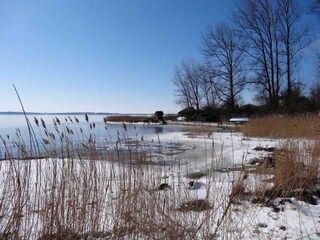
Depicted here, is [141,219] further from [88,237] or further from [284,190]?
[284,190]

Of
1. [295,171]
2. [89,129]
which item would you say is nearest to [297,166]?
[295,171]

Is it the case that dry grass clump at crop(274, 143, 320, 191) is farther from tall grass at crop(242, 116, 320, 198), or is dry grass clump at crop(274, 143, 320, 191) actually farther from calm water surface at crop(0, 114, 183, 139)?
calm water surface at crop(0, 114, 183, 139)

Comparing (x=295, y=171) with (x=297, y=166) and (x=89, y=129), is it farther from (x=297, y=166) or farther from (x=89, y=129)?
(x=89, y=129)

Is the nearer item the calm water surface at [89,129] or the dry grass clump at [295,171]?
the calm water surface at [89,129]

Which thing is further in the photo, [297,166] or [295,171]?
[297,166]

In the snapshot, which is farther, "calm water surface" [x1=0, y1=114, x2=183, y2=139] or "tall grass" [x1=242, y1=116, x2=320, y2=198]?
"tall grass" [x1=242, y1=116, x2=320, y2=198]

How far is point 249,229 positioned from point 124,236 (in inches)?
47.9

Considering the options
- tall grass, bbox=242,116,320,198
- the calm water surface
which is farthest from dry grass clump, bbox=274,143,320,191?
the calm water surface

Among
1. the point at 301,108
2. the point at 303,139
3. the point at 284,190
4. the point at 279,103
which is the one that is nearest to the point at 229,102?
the point at 279,103

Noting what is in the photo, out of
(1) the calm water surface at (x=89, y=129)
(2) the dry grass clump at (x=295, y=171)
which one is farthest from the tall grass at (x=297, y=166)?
(1) the calm water surface at (x=89, y=129)

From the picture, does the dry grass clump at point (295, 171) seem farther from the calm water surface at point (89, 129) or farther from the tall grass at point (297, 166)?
the calm water surface at point (89, 129)

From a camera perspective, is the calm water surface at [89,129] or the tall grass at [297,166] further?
the tall grass at [297,166]

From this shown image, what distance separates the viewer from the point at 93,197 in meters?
2.66

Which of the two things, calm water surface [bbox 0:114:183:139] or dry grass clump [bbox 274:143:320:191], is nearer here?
calm water surface [bbox 0:114:183:139]
